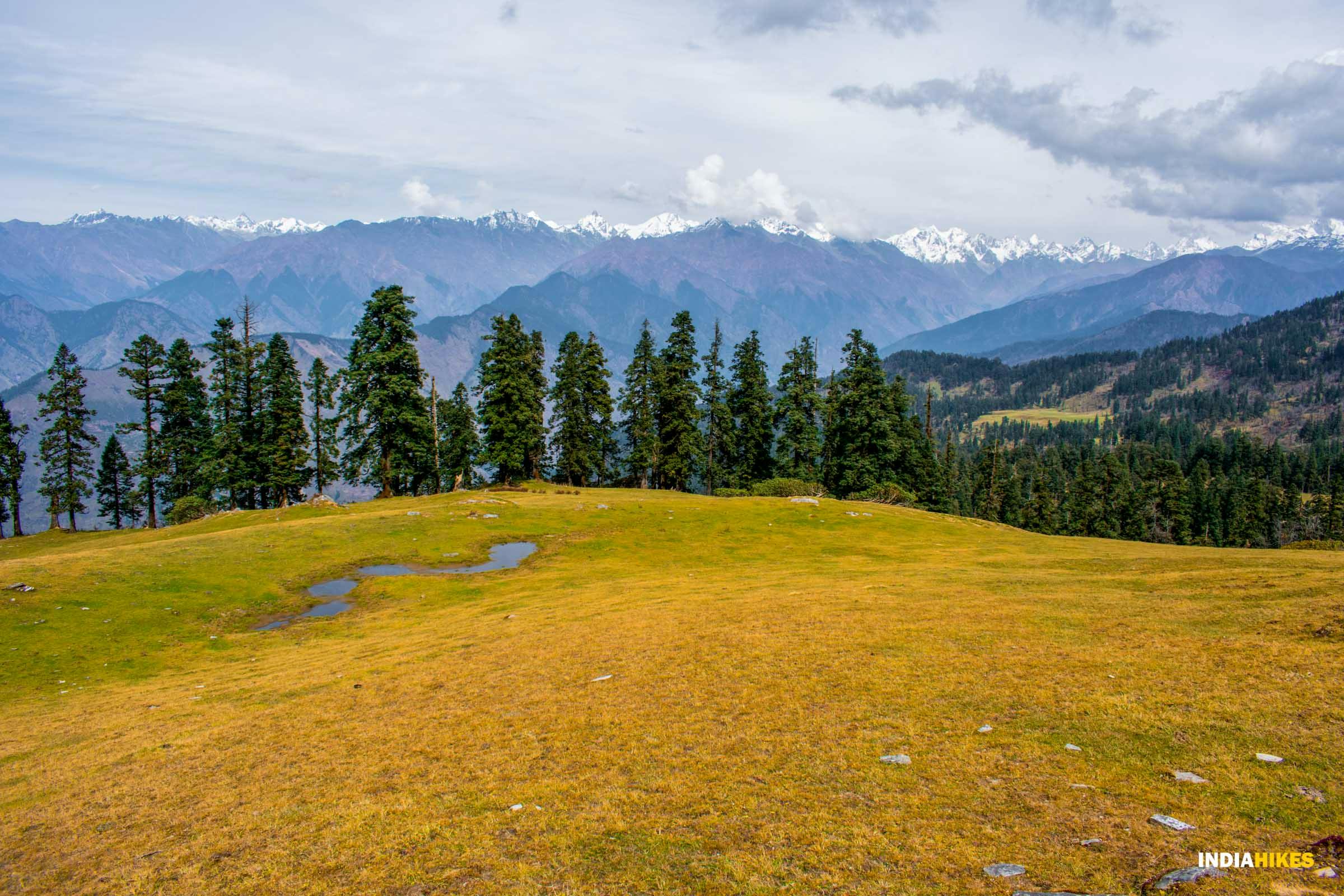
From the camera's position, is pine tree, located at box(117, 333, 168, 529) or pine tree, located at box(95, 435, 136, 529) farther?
pine tree, located at box(95, 435, 136, 529)

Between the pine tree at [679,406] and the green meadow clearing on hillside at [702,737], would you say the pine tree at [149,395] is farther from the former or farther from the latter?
the pine tree at [679,406]

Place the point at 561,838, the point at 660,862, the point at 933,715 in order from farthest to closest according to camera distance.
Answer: the point at 933,715, the point at 561,838, the point at 660,862

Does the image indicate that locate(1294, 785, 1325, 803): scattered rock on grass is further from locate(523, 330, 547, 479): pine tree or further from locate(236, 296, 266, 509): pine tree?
locate(236, 296, 266, 509): pine tree

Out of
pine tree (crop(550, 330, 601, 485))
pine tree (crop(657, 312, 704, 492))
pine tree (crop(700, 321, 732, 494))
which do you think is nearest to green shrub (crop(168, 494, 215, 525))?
pine tree (crop(550, 330, 601, 485))

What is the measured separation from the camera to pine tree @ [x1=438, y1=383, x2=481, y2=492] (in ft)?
282

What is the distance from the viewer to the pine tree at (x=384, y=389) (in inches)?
2571

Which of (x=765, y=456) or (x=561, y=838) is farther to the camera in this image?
(x=765, y=456)

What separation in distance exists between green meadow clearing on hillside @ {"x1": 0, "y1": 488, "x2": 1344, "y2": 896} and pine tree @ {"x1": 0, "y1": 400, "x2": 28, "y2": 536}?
6449 centimetres

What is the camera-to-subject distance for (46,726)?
767 inches

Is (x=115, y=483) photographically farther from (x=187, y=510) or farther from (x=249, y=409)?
(x=249, y=409)

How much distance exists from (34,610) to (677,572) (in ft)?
99.8

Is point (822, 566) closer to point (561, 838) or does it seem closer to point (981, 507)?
point (561, 838)

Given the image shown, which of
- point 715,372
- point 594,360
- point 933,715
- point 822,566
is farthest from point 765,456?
point 933,715

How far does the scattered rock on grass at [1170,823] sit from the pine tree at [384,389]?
65.5 m
